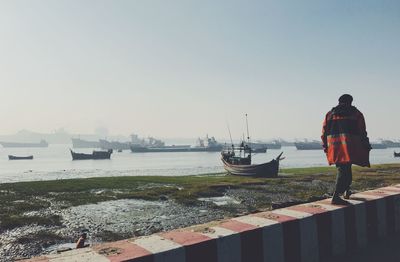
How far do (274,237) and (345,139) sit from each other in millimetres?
2705

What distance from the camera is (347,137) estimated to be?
5.98 meters

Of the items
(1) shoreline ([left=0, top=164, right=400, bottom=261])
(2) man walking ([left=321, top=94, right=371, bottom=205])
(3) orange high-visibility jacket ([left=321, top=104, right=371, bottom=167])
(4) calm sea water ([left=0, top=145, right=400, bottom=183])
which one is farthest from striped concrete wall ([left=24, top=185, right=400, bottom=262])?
(4) calm sea water ([left=0, top=145, right=400, bottom=183])

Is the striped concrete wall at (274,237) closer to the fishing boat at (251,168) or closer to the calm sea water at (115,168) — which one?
the fishing boat at (251,168)

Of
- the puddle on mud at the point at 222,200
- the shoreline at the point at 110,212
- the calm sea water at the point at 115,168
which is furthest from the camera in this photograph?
the calm sea water at the point at 115,168

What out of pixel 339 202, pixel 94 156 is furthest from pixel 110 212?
pixel 94 156

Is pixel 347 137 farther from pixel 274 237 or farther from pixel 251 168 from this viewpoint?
pixel 251 168

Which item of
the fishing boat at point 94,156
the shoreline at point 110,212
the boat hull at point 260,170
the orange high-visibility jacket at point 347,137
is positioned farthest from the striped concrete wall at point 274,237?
the fishing boat at point 94,156

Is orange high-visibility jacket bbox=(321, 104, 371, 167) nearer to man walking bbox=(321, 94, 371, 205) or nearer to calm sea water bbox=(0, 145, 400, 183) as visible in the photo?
man walking bbox=(321, 94, 371, 205)

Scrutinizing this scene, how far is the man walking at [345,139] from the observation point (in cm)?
597

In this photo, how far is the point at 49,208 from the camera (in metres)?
13.8

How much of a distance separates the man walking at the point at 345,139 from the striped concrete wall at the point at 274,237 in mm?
520

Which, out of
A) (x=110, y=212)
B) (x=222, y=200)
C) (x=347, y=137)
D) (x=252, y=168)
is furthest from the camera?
(x=252, y=168)

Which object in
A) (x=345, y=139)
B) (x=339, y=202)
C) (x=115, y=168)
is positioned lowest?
(x=115, y=168)

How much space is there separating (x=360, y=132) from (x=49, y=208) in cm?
1194
